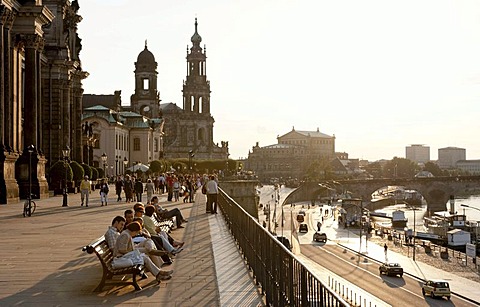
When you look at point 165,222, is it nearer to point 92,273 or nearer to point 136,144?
point 92,273

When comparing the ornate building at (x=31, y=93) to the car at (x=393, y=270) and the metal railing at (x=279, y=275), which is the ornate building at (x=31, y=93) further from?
the car at (x=393, y=270)

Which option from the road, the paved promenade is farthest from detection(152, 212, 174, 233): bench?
the road

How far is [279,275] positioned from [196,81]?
144553mm

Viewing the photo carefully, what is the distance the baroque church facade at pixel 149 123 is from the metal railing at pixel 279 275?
2134 inches

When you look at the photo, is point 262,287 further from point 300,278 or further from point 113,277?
point 300,278

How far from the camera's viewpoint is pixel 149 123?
4225 inches

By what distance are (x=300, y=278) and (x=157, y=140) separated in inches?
4127

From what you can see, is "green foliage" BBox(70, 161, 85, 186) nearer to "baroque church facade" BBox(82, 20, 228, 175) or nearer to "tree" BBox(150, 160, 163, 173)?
"baroque church facade" BBox(82, 20, 228, 175)

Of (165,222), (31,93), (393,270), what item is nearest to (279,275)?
(165,222)

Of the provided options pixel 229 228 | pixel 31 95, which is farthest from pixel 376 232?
pixel 229 228

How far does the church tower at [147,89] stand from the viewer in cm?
12169

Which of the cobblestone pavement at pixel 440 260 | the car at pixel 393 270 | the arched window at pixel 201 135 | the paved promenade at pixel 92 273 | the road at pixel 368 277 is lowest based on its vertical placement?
the cobblestone pavement at pixel 440 260

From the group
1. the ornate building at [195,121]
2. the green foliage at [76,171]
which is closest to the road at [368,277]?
the green foliage at [76,171]

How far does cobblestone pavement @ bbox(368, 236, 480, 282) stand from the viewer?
62.8 metres
